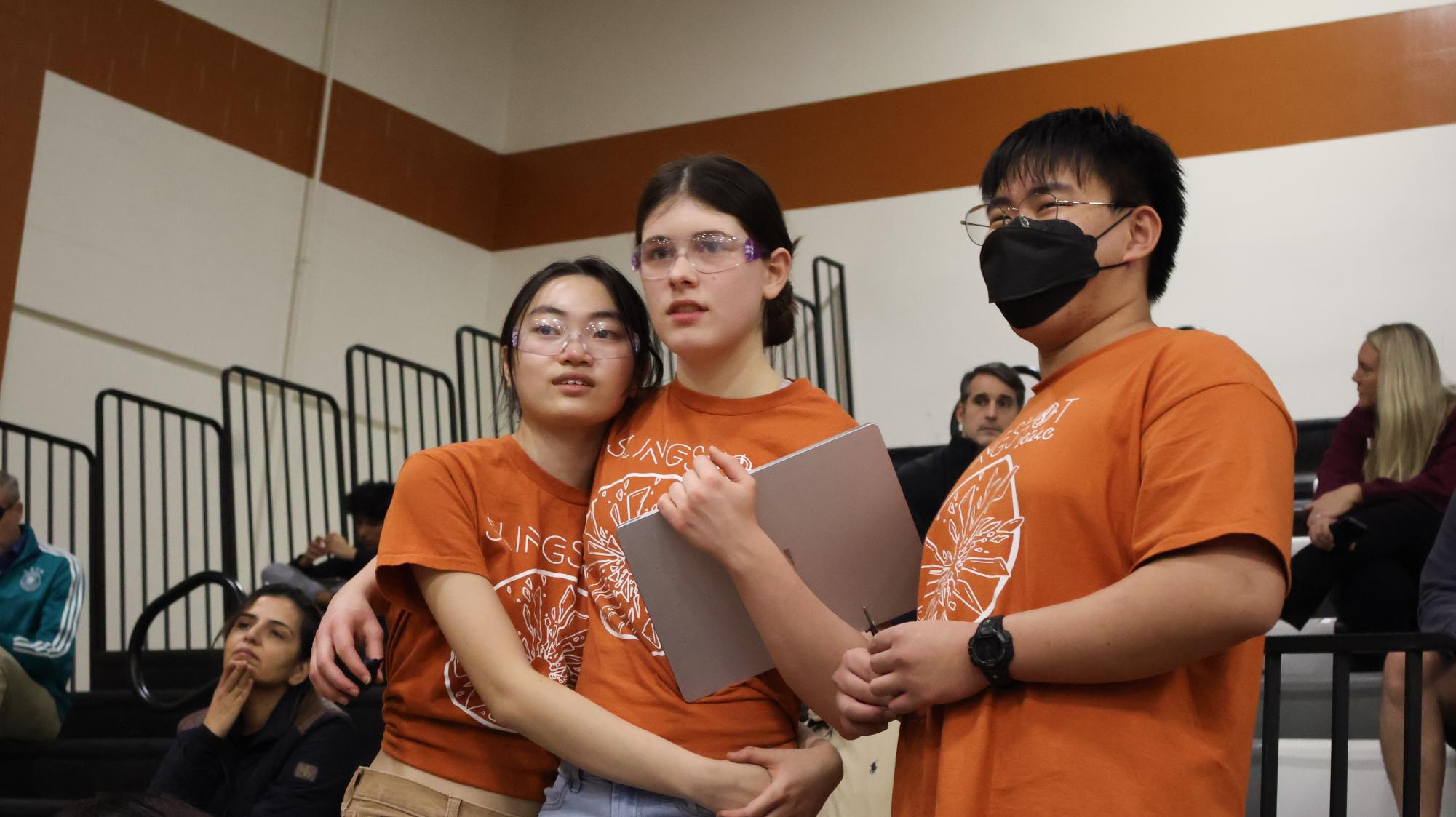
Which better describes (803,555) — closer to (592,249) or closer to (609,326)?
(609,326)

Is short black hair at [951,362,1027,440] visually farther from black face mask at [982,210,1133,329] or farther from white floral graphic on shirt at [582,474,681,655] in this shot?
black face mask at [982,210,1133,329]

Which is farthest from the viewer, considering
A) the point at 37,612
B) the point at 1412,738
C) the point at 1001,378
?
the point at 1001,378

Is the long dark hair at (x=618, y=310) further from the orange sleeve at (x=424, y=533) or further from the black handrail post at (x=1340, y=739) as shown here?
the black handrail post at (x=1340, y=739)

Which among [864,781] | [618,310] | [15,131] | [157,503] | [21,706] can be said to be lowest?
[21,706]

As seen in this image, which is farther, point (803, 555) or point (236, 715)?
point (236, 715)

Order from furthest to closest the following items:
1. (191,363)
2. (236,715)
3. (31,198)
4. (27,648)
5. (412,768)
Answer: (191,363), (31,198), (27,648), (236,715), (412,768)

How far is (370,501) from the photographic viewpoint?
5.57 m

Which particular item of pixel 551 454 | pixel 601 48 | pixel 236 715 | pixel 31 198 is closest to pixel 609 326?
pixel 551 454

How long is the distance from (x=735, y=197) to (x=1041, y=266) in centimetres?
48

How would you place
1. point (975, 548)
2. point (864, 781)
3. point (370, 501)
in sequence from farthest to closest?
point (370, 501), point (864, 781), point (975, 548)

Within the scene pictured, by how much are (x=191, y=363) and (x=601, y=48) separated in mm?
3251

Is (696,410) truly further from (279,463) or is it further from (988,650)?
(279,463)

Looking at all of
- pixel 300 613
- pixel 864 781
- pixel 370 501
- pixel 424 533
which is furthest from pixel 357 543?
pixel 424 533

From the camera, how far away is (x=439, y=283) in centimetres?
828
